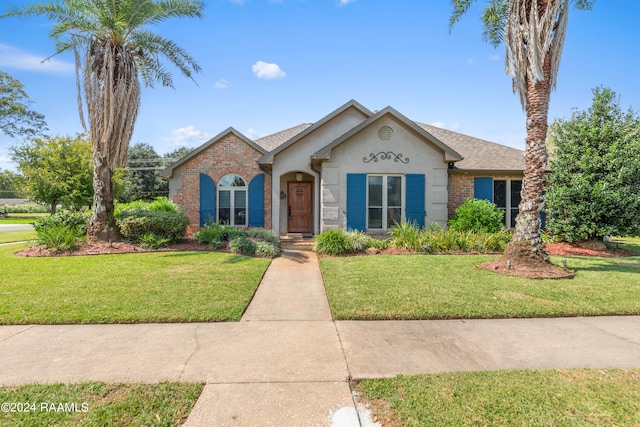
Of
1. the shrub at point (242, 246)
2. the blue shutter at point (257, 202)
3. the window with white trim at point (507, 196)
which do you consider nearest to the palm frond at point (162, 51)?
the blue shutter at point (257, 202)

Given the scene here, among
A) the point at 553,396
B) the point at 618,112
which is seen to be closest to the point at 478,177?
the point at 618,112

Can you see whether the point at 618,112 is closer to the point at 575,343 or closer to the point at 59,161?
the point at 575,343

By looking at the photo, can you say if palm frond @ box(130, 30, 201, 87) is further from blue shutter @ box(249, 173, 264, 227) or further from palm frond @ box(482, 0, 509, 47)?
palm frond @ box(482, 0, 509, 47)

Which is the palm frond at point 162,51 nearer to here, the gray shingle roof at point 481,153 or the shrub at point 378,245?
the shrub at point 378,245

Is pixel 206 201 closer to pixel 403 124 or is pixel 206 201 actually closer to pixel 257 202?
pixel 257 202

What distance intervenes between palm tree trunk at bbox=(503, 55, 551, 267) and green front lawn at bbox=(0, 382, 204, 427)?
7999mm

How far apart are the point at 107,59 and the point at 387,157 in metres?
10.3

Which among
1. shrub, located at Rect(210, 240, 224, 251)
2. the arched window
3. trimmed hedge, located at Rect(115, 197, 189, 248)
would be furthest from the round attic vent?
trimmed hedge, located at Rect(115, 197, 189, 248)

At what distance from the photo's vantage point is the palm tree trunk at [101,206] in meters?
11.0

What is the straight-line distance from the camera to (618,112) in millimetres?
11070

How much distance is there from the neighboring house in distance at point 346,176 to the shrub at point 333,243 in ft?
5.63

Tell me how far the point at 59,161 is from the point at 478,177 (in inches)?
1058

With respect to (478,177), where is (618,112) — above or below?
above

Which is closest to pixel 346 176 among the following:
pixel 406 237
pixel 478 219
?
pixel 406 237
